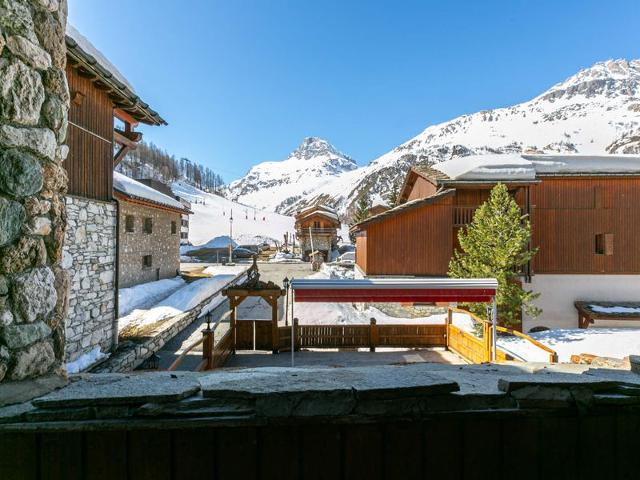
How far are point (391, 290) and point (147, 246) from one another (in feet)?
48.9

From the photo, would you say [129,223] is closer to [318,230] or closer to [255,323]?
[255,323]

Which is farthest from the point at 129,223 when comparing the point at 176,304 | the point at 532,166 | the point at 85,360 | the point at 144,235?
the point at 532,166

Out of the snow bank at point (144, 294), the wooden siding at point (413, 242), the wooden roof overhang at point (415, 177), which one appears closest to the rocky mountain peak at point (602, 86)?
the wooden roof overhang at point (415, 177)

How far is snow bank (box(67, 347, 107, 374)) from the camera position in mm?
7339

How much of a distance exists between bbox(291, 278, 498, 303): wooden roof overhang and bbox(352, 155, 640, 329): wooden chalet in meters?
A: 6.78

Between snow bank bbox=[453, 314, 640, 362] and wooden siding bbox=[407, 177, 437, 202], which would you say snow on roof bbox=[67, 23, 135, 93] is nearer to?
snow bank bbox=[453, 314, 640, 362]

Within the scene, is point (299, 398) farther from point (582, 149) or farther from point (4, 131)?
point (582, 149)

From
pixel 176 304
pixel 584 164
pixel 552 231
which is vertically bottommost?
pixel 176 304

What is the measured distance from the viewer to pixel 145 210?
17562 millimetres

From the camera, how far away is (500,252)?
1274cm

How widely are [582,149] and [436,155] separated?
55.4 meters

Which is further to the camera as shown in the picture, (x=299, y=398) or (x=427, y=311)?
(x=427, y=311)

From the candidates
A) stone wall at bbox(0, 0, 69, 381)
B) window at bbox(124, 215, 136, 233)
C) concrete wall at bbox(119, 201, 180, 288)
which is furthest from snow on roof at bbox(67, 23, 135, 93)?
window at bbox(124, 215, 136, 233)

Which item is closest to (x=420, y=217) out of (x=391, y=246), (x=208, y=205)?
(x=391, y=246)
